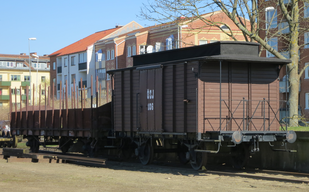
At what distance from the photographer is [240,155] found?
15.2m

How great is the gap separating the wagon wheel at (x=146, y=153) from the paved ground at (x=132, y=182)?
1585 mm

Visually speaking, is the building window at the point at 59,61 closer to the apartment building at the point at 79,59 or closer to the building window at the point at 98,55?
the apartment building at the point at 79,59

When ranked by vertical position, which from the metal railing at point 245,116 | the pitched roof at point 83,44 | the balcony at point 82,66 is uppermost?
the pitched roof at point 83,44

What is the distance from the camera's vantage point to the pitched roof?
2813 inches

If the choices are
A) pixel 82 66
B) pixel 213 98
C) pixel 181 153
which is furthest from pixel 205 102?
pixel 82 66

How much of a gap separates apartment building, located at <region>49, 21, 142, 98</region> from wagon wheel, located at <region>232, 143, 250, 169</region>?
50547 millimetres

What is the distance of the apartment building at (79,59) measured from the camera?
68250 millimetres

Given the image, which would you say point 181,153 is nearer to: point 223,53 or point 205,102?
point 205,102

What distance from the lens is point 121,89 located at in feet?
57.5

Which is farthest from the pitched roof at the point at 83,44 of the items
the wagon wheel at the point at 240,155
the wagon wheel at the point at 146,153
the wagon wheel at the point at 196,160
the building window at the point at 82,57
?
the wagon wheel at the point at 196,160

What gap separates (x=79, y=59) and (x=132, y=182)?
60632 millimetres

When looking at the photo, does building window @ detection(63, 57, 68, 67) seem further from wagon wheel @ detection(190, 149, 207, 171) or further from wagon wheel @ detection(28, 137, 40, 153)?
wagon wheel @ detection(190, 149, 207, 171)

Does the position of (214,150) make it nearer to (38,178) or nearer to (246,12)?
(38,178)

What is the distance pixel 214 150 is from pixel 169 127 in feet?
5.48
